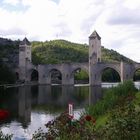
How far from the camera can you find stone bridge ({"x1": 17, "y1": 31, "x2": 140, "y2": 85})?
85.2m

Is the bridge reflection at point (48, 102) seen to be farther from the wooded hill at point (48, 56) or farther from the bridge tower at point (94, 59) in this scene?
the bridge tower at point (94, 59)

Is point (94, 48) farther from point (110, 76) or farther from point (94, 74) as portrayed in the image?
point (110, 76)

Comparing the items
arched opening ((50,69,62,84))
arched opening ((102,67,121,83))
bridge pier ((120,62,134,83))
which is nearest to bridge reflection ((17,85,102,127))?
bridge pier ((120,62,134,83))

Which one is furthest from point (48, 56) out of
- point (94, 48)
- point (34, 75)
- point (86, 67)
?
point (86, 67)

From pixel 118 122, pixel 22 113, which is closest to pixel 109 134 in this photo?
pixel 118 122

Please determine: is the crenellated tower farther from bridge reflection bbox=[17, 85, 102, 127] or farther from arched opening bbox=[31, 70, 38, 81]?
bridge reflection bbox=[17, 85, 102, 127]

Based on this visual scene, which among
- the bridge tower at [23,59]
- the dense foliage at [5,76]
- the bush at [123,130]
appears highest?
the bridge tower at [23,59]

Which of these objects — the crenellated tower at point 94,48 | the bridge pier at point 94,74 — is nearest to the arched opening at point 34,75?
the crenellated tower at point 94,48

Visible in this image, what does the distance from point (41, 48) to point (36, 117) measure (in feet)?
444

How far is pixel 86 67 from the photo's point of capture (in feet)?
297

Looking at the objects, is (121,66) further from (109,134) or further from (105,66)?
(109,134)

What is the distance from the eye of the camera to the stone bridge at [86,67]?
8525 centimetres

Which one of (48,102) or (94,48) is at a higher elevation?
(94,48)

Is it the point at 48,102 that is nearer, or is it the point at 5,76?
the point at 48,102
